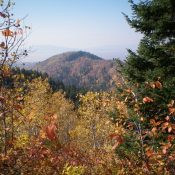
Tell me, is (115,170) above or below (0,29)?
below

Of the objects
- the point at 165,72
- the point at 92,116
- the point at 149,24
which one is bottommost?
the point at 92,116

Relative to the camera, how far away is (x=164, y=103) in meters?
11.6

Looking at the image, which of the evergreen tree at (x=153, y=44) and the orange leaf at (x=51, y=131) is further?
the evergreen tree at (x=153, y=44)

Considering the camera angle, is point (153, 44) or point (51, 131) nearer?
point (51, 131)

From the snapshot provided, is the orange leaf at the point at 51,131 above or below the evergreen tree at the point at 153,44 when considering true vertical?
below

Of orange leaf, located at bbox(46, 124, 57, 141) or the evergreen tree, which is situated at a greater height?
the evergreen tree

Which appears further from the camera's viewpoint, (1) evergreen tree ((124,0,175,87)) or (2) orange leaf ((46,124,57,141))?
(1) evergreen tree ((124,0,175,87))

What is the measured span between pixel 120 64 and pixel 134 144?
3.91m

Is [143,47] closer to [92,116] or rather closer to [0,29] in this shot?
[0,29]

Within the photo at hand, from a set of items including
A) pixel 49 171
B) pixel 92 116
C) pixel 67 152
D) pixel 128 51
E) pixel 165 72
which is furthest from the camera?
pixel 92 116

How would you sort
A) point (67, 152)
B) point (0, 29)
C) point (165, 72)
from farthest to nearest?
point (165, 72) < point (67, 152) < point (0, 29)

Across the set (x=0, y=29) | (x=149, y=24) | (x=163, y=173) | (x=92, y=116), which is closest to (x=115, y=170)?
(x=163, y=173)

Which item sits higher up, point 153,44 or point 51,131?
point 153,44

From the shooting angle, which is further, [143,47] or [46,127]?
[143,47]
